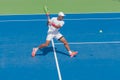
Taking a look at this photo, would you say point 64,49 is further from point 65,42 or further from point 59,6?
point 59,6

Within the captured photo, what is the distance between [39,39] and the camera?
1576cm

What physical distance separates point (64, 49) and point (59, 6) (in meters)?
7.83

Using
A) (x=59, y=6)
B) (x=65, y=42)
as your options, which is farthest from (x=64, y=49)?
(x=59, y=6)

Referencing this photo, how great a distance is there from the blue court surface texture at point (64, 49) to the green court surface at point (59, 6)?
1240 mm

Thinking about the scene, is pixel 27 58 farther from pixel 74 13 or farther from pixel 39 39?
pixel 74 13

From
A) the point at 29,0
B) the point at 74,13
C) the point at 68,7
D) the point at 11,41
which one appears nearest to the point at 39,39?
the point at 11,41

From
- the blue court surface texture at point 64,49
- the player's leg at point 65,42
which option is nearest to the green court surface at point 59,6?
the blue court surface texture at point 64,49

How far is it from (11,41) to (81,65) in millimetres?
3876

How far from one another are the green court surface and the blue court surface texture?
1.24 metres

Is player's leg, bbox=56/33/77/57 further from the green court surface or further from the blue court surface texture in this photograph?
the green court surface

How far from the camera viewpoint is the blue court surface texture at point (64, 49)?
12211mm

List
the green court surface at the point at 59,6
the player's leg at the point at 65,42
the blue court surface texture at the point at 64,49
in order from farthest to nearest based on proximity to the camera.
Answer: the green court surface at the point at 59,6, the player's leg at the point at 65,42, the blue court surface texture at the point at 64,49

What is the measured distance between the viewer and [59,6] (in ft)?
72.3

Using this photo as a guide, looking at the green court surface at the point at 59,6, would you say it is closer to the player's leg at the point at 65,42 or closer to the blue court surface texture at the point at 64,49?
the blue court surface texture at the point at 64,49
